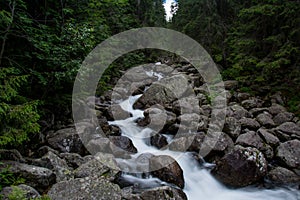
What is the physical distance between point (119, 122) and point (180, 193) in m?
4.63

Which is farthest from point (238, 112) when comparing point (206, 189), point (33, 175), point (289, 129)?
point (33, 175)

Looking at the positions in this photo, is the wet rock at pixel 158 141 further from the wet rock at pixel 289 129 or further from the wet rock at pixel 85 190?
the wet rock at pixel 289 129

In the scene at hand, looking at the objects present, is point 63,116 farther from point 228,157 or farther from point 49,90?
point 228,157

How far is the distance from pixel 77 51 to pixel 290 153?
21.4 feet

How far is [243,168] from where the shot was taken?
18.8ft

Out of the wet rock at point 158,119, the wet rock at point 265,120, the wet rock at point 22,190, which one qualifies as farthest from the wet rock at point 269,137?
the wet rock at point 22,190

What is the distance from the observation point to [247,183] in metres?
5.78

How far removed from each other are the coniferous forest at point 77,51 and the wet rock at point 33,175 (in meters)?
0.19

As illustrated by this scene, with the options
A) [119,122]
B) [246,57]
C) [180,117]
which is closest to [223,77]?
[246,57]

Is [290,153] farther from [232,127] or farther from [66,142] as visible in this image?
[66,142]

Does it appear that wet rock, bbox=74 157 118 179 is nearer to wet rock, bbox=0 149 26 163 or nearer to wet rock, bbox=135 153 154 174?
wet rock, bbox=135 153 154 174

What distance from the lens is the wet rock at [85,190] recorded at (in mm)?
3977

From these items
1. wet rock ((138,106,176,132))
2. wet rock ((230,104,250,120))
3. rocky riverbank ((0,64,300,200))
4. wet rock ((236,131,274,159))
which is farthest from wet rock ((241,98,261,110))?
wet rock ((138,106,176,132))

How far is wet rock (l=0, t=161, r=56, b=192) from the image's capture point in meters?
4.20
